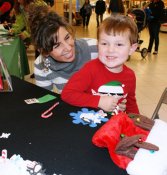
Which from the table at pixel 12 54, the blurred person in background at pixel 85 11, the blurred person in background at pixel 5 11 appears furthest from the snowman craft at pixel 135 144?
the blurred person in background at pixel 85 11

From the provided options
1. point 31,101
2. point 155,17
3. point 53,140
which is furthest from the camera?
point 155,17

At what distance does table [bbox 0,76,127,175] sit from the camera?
3.01 ft

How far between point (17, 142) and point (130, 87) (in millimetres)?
753

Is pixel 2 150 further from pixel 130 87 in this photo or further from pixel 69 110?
pixel 130 87

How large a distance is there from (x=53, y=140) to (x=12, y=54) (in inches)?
89.3

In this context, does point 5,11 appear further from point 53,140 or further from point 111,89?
point 53,140

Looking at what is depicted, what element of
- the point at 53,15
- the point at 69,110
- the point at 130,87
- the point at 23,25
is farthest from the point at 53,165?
the point at 23,25

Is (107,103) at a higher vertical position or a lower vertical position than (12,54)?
higher

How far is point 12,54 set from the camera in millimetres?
3158

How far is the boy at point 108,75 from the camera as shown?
1.35 m

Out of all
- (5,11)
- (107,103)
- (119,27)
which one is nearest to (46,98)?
Answer: (107,103)

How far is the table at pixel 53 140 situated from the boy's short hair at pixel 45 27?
0.34 m

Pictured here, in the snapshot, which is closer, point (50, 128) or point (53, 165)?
point (53, 165)

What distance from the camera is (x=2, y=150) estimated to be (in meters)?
1.00
